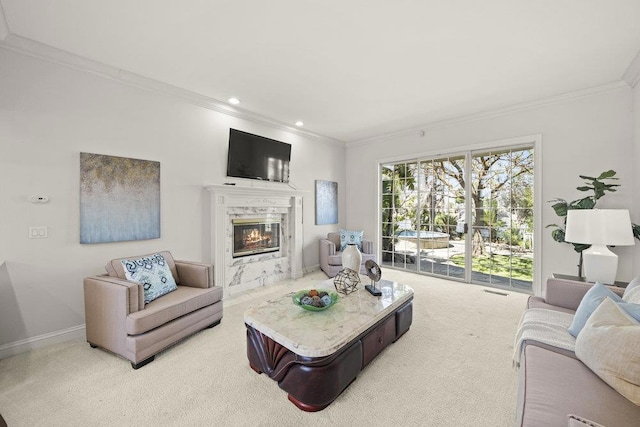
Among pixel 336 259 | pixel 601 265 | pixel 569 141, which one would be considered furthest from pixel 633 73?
pixel 336 259

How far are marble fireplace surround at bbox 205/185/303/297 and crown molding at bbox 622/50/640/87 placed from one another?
4161 millimetres

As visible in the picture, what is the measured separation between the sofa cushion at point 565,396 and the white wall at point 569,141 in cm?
283

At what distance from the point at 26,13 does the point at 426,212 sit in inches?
206

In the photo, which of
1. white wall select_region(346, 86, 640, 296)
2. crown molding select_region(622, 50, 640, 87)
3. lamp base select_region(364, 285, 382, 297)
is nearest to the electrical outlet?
lamp base select_region(364, 285, 382, 297)

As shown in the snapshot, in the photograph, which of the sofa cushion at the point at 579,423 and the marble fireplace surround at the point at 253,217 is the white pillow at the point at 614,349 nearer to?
the sofa cushion at the point at 579,423

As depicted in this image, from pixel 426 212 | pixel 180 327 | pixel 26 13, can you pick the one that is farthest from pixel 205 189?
pixel 426 212

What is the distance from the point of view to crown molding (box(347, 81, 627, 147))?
3.30m

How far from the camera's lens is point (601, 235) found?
95.0 inches

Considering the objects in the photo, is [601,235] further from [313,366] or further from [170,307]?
[170,307]

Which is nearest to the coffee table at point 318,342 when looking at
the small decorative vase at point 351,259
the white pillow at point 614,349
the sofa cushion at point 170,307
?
the small decorative vase at point 351,259

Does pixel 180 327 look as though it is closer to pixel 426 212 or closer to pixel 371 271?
pixel 371 271

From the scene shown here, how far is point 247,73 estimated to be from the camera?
2947 millimetres

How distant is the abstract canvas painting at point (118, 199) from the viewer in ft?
8.77

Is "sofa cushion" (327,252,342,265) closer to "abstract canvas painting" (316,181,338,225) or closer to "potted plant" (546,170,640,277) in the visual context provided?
"abstract canvas painting" (316,181,338,225)
